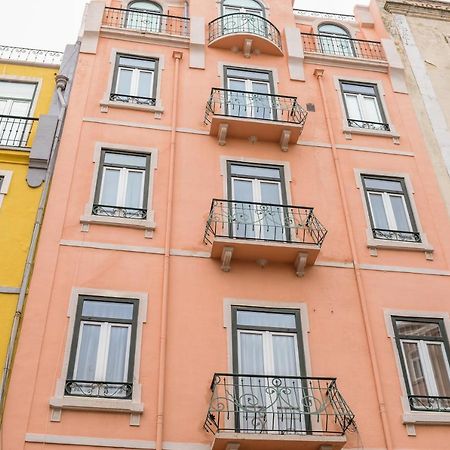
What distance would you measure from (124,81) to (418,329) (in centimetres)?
1004

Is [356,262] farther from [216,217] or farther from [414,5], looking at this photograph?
[414,5]

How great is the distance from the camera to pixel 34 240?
1284cm

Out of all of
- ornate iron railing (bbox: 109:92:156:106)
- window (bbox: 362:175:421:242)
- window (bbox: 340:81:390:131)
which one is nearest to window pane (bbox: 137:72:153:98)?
ornate iron railing (bbox: 109:92:156:106)

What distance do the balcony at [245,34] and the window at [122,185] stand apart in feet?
17.4

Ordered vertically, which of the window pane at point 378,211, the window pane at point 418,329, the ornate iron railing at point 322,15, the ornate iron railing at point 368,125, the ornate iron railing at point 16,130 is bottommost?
the window pane at point 418,329

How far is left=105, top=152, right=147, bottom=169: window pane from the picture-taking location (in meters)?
14.8

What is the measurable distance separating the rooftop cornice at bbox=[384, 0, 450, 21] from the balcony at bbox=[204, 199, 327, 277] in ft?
34.7

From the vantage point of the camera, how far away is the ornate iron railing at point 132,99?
52.5 ft

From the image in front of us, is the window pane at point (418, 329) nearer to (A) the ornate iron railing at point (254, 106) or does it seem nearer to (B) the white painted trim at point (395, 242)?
(B) the white painted trim at point (395, 242)

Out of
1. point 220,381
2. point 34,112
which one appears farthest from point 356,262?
point 34,112

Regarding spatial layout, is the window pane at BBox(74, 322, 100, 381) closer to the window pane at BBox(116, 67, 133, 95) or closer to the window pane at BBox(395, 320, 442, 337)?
the window pane at BBox(395, 320, 442, 337)

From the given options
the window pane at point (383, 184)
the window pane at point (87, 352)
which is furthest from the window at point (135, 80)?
the window pane at point (87, 352)

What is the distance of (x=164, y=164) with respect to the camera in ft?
48.5

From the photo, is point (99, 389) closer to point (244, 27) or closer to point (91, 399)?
point (91, 399)
